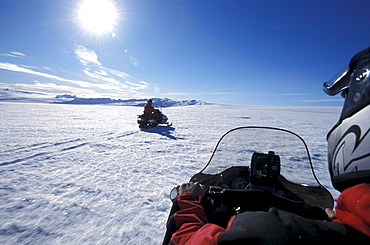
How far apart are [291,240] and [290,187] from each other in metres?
1.30

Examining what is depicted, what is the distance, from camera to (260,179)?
1.57m

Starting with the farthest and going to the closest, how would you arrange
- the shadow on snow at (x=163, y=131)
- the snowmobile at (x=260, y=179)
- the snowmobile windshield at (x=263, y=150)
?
the shadow on snow at (x=163, y=131)
the snowmobile windshield at (x=263, y=150)
the snowmobile at (x=260, y=179)

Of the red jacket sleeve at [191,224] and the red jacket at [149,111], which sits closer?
the red jacket sleeve at [191,224]

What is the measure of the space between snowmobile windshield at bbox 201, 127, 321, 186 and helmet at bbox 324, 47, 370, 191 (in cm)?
82

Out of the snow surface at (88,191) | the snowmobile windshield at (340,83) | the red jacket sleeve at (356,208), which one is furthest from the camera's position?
the snow surface at (88,191)

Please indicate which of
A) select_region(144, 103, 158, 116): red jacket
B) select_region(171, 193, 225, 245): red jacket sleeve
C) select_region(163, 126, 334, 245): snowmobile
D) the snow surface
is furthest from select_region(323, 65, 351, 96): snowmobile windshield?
select_region(144, 103, 158, 116): red jacket

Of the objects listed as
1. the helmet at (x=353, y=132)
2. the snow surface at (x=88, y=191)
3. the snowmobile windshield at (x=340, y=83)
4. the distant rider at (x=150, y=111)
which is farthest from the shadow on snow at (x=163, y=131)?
the helmet at (x=353, y=132)

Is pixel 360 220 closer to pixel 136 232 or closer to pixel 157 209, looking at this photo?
pixel 136 232

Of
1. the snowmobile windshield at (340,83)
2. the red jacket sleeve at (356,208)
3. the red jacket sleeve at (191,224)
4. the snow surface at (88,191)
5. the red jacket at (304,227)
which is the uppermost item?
the snowmobile windshield at (340,83)

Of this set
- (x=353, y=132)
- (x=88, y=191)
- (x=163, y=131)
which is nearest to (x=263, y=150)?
(x=353, y=132)

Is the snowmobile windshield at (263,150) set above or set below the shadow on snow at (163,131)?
above

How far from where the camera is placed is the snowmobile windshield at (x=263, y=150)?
1.71m

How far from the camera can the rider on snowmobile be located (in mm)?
579

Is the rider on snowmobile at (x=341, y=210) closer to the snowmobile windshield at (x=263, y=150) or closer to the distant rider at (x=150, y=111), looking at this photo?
the snowmobile windshield at (x=263, y=150)
